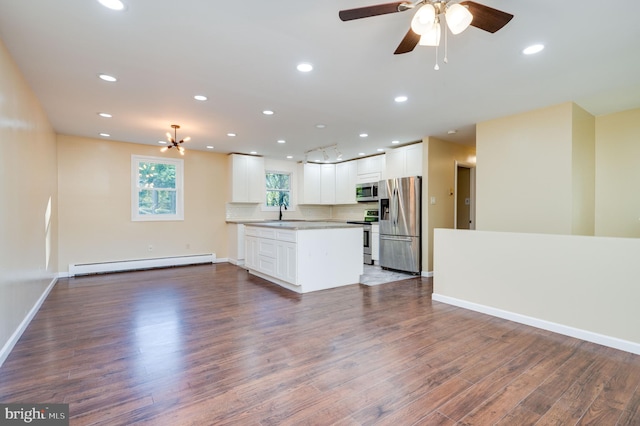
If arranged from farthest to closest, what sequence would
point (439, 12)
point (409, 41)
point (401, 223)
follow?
1. point (401, 223)
2. point (409, 41)
3. point (439, 12)

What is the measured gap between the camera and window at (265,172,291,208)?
7.89 metres

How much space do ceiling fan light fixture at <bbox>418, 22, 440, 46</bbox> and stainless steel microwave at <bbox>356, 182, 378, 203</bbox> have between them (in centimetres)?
495

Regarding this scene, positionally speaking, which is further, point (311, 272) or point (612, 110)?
point (311, 272)

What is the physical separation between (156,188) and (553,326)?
272 inches

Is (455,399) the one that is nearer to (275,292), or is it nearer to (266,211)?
(275,292)

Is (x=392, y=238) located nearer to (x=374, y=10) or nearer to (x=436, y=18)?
(x=436, y=18)

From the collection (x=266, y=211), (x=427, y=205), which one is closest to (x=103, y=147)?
(x=266, y=211)

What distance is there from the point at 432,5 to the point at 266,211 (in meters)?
6.51

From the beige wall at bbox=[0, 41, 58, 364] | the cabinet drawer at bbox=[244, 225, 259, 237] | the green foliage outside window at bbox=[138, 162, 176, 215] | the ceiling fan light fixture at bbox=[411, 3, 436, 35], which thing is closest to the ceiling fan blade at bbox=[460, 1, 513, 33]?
the ceiling fan light fixture at bbox=[411, 3, 436, 35]

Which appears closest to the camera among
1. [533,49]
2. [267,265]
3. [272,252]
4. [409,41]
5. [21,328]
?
[409,41]

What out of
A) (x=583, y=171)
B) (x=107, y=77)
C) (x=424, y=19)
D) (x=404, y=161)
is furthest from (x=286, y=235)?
(x=583, y=171)

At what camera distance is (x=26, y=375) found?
2229mm

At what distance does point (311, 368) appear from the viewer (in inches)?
92.0

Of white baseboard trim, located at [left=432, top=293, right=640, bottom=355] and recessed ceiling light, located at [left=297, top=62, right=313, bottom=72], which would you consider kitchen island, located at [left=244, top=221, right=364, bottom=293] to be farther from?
recessed ceiling light, located at [left=297, top=62, right=313, bottom=72]
